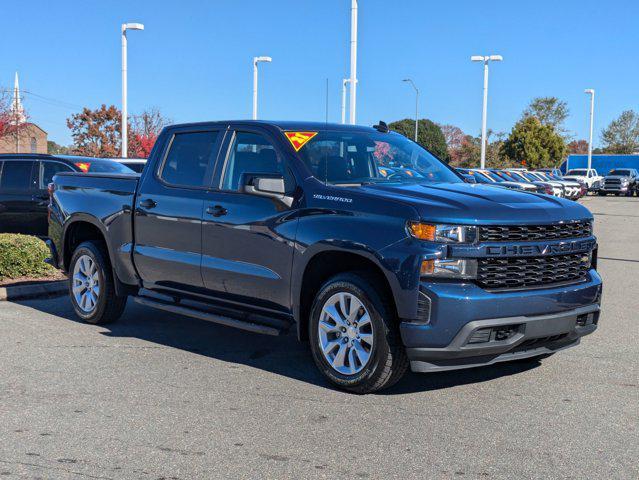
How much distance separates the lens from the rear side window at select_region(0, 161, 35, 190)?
12.8 metres

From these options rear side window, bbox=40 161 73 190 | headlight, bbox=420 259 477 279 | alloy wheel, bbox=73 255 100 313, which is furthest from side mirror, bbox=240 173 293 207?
rear side window, bbox=40 161 73 190

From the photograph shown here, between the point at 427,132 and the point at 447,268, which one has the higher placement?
the point at 427,132

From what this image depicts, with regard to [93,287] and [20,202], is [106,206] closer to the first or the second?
[93,287]

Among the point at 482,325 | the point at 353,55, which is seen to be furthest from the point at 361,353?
the point at 353,55

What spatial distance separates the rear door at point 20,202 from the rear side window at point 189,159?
6.41 m

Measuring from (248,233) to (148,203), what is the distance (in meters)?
1.41

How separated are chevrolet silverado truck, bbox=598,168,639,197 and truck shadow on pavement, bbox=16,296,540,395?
165 feet

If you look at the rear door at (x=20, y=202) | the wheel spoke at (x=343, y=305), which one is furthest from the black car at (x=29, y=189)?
the wheel spoke at (x=343, y=305)

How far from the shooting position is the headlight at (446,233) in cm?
504

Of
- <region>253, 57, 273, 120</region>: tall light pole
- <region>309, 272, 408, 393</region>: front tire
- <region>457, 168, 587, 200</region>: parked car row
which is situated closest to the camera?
<region>309, 272, 408, 393</region>: front tire

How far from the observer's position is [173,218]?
6.79 m

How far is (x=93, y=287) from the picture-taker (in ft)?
25.7

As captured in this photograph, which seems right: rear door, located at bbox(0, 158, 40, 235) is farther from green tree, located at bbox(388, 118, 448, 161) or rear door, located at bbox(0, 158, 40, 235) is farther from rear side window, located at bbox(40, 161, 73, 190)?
green tree, located at bbox(388, 118, 448, 161)

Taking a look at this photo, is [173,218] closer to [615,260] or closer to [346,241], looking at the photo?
[346,241]
